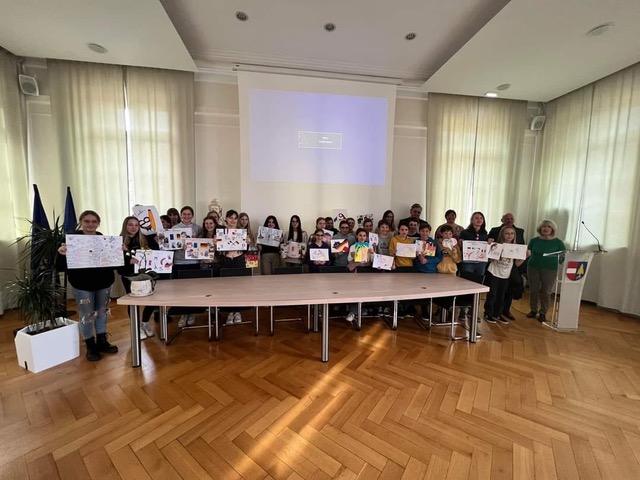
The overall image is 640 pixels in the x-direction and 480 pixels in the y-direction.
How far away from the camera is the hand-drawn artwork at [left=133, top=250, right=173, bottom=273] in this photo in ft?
10.2

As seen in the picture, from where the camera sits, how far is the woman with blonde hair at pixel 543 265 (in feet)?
13.8

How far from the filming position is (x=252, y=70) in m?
4.87

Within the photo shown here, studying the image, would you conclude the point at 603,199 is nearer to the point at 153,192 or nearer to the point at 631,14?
the point at 631,14

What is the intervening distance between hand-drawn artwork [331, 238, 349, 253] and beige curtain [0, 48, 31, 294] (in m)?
4.62

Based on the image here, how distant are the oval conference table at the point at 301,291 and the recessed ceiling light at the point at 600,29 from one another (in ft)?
11.0

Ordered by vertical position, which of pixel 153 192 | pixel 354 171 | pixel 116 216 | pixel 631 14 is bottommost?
pixel 116 216

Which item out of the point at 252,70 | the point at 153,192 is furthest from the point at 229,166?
the point at 252,70

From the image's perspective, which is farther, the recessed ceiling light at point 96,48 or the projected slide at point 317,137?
the projected slide at point 317,137

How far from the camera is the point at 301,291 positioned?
2.95 metres

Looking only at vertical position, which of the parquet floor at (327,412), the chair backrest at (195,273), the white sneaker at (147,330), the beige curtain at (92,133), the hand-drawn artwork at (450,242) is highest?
the beige curtain at (92,133)

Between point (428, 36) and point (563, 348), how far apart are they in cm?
438

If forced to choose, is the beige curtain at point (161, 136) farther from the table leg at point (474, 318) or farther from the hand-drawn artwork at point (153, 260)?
the table leg at point (474, 318)

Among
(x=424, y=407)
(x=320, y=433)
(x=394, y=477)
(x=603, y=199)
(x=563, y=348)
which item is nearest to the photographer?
(x=394, y=477)

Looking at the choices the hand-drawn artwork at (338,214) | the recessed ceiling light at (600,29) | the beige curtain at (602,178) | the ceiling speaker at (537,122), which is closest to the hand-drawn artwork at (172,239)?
the hand-drawn artwork at (338,214)
